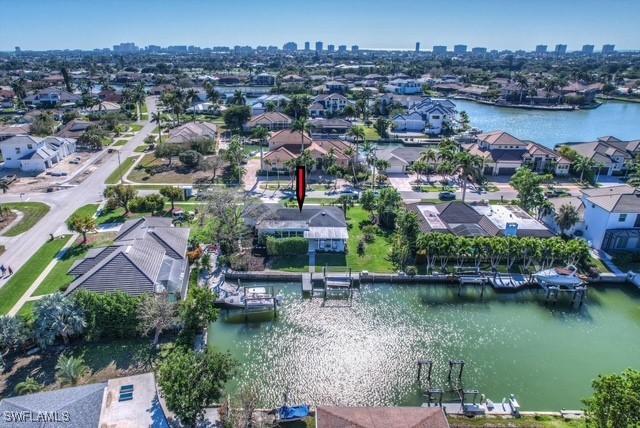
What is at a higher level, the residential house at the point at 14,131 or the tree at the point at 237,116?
the tree at the point at 237,116

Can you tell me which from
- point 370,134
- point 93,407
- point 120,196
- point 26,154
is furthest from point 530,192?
point 26,154

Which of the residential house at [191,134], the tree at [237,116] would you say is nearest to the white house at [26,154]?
the residential house at [191,134]

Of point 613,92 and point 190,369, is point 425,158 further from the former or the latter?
point 613,92

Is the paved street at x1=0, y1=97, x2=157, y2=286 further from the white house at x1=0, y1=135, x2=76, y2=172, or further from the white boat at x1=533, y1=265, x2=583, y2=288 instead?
the white boat at x1=533, y1=265, x2=583, y2=288

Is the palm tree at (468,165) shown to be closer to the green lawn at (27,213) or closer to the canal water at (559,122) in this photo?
the canal water at (559,122)

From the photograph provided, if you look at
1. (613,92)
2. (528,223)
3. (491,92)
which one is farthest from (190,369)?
(613,92)

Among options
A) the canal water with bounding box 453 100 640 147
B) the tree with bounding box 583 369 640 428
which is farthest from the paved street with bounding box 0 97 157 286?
the canal water with bounding box 453 100 640 147

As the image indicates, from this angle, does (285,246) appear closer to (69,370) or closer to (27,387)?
(69,370)
